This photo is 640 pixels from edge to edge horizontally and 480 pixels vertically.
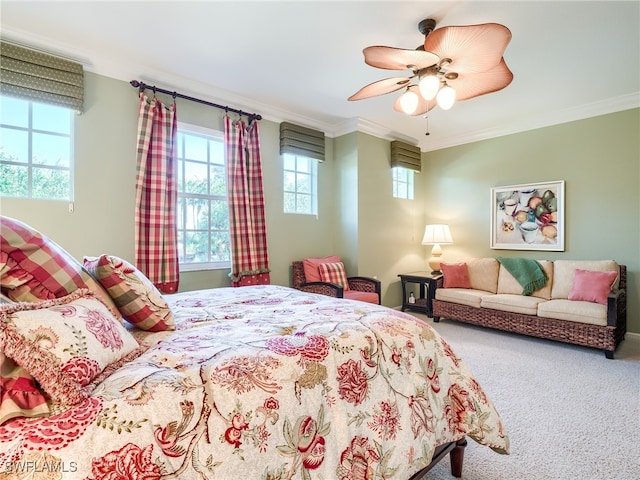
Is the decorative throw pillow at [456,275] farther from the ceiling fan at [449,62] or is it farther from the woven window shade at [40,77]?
the woven window shade at [40,77]

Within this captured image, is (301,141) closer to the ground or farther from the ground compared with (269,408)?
farther from the ground

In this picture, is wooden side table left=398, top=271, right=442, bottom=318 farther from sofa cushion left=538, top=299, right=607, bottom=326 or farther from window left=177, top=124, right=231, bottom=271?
window left=177, top=124, right=231, bottom=271

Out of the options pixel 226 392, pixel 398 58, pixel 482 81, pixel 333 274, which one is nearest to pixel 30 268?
pixel 226 392

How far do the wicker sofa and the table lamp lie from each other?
0.40m

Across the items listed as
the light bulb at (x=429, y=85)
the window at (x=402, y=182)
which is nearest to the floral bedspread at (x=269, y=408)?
the light bulb at (x=429, y=85)

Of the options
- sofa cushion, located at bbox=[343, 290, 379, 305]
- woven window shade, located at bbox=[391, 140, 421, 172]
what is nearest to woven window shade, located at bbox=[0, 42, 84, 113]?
sofa cushion, located at bbox=[343, 290, 379, 305]

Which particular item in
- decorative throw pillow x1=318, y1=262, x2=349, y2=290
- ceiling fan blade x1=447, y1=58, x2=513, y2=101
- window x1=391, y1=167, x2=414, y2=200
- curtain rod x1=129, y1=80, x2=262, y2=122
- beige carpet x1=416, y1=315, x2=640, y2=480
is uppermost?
curtain rod x1=129, y1=80, x2=262, y2=122

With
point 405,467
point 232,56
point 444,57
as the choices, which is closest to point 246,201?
point 232,56

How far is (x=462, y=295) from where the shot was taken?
423 centimetres

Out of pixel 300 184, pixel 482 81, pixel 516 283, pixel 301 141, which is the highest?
pixel 301 141

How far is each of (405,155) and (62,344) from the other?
486 cm

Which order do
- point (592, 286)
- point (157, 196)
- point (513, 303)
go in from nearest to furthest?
1. point (157, 196)
2. point (592, 286)
3. point (513, 303)

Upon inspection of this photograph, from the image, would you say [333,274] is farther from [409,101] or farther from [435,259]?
[409,101]

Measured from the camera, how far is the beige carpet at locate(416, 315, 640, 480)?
5.49 feet
